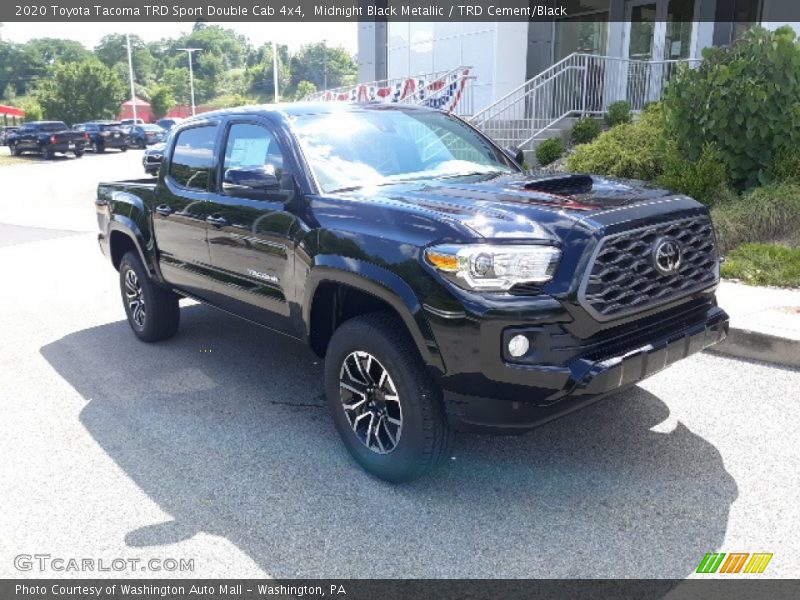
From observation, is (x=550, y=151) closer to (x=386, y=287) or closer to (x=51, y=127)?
(x=386, y=287)

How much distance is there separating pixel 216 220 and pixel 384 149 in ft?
4.00

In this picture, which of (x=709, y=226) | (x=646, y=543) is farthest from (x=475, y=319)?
(x=709, y=226)

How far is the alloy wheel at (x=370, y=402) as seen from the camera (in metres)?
3.64

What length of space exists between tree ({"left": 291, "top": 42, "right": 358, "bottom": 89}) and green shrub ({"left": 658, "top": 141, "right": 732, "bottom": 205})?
165078 mm

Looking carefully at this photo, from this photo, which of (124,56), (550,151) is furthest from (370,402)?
(124,56)

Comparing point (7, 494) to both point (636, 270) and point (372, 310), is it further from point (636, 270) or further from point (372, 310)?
point (636, 270)

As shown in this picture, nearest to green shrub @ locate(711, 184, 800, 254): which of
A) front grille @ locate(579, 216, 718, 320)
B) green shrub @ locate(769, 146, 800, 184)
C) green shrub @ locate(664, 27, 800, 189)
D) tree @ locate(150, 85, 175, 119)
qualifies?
green shrub @ locate(769, 146, 800, 184)

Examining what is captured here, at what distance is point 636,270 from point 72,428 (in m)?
3.45

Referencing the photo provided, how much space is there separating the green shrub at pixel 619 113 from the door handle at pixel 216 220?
11316 mm

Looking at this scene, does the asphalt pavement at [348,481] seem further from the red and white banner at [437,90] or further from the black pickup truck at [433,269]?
the red and white banner at [437,90]

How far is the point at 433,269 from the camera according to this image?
3.26 meters

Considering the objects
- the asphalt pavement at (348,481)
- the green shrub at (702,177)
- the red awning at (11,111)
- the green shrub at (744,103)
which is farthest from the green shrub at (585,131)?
the red awning at (11,111)

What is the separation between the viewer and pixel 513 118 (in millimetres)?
16094

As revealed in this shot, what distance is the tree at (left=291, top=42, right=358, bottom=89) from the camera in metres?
170
